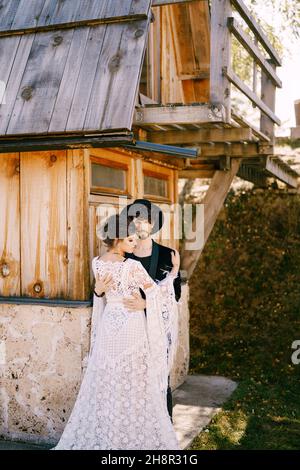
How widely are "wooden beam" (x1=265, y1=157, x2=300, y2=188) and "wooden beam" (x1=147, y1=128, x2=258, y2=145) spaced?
1917 millimetres

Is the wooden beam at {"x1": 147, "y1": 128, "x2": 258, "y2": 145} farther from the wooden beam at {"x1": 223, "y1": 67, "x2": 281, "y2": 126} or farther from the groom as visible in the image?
the groom

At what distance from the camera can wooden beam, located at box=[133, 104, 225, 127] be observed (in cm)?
573

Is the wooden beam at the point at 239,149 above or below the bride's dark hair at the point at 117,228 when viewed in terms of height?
above

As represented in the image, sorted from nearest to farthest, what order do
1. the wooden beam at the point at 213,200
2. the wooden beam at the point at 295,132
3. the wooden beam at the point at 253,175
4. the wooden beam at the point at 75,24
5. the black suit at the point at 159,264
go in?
the black suit at the point at 159,264 → the wooden beam at the point at 75,24 → the wooden beam at the point at 295,132 → the wooden beam at the point at 213,200 → the wooden beam at the point at 253,175

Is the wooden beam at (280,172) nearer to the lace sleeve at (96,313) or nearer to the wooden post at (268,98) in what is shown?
the wooden post at (268,98)

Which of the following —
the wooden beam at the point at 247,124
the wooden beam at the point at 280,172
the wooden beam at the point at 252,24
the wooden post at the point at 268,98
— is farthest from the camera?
the wooden beam at the point at 280,172

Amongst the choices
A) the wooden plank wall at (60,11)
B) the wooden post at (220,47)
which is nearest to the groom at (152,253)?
the wooden post at (220,47)

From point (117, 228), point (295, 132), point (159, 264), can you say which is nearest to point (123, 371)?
point (159, 264)

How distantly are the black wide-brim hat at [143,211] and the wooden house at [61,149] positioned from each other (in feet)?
1.86

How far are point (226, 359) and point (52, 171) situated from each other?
5.12 metres

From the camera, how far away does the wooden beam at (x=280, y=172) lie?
9.15 m

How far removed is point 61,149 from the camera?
5.99m
